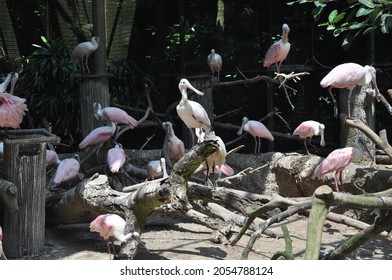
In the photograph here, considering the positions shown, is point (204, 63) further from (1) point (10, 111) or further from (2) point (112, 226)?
(2) point (112, 226)

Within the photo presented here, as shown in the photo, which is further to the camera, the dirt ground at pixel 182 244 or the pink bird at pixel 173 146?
the pink bird at pixel 173 146

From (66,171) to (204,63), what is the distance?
10.3 feet

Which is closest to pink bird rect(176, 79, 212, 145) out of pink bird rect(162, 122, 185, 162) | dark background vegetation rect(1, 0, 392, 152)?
pink bird rect(162, 122, 185, 162)

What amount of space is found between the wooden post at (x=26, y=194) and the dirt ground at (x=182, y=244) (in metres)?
0.11

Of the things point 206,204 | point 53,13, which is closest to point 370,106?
point 206,204

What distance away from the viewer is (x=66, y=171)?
193 inches

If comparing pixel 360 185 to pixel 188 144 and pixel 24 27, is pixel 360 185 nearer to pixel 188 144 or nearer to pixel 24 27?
pixel 188 144

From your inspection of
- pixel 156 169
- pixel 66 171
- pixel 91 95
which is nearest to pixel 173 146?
pixel 156 169

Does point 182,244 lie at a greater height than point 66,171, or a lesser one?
lesser

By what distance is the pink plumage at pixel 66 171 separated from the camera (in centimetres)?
488

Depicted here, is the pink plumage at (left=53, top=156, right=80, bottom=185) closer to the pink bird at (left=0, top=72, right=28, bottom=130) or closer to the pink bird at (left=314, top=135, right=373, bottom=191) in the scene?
the pink bird at (left=0, top=72, right=28, bottom=130)

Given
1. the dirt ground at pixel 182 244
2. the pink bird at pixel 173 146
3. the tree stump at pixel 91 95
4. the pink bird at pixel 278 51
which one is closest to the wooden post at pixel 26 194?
the dirt ground at pixel 182 244

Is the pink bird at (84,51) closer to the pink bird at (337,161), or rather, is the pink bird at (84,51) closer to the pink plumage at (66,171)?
the pink plumage at (66,171)

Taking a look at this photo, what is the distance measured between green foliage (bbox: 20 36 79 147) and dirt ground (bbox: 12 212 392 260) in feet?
7.68
